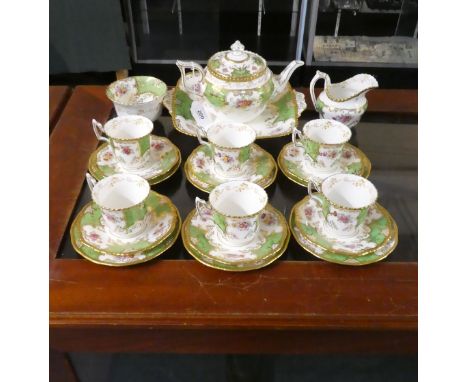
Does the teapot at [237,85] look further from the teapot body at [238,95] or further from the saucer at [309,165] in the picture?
the saucer at [309,165]

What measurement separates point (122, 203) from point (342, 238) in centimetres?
34

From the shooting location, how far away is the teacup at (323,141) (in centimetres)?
77

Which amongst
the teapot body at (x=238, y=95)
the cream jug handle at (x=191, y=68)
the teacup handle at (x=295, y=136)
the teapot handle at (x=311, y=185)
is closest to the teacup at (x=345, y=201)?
the teapot handle at (x=311, y=185)

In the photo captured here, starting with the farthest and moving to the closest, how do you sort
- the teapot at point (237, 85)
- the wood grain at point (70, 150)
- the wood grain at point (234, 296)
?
the teapot at point (237, 85) → the wood grain at point (70, 150) → the wood grain at point (234, 296)

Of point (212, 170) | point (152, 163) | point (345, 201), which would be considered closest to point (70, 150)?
point (152, 163)

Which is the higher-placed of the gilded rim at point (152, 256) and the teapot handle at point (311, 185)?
the teapot handle at point (311, 185)

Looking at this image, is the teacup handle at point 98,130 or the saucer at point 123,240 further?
the teacup handle at point 98,130

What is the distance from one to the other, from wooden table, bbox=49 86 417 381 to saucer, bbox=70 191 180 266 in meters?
0.01

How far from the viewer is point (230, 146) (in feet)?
2.59

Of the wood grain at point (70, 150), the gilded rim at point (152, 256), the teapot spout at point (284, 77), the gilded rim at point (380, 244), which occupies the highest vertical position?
the teapot spout at point (284, 77)

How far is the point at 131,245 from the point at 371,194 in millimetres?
369

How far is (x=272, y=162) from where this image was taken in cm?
82

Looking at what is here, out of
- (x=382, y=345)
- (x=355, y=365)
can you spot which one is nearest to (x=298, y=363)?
(x=355, y=365)

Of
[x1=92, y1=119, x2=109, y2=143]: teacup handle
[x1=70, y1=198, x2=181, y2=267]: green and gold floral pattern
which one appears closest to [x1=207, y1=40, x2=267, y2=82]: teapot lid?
[x1=92, y1=119, x2=109, y2=143]: teacup handle
